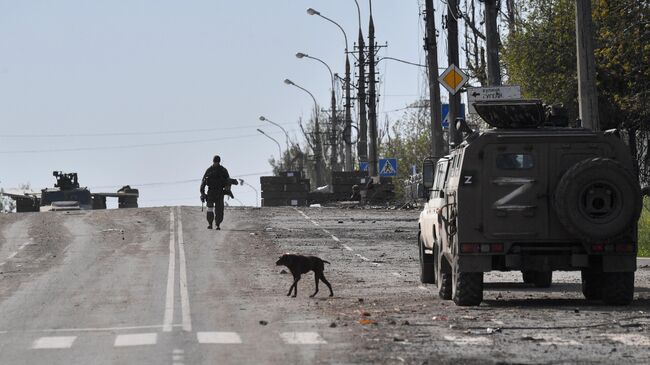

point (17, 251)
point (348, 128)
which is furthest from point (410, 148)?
point (17, 251)

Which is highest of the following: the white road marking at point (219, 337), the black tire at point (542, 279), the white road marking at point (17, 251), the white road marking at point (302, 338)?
the white road marking at point (17, 251)

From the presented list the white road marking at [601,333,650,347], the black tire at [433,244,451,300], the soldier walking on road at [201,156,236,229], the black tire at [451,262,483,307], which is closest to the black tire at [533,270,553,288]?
the black tire at [433,244,451,300]

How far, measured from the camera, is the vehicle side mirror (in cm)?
2026

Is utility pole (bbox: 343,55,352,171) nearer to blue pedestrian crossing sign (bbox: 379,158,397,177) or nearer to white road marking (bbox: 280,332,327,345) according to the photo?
blue pedestrian crossing sign (bbox: 379,158,397,177)

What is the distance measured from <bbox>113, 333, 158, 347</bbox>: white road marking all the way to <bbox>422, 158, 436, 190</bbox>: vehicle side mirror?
653 cm

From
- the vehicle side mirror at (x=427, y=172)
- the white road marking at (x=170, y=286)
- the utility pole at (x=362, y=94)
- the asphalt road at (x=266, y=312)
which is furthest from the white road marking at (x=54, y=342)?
the utility pole at (x=362, y=94)

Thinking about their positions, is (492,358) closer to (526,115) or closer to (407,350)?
(407,350)

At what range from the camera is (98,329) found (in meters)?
15.7

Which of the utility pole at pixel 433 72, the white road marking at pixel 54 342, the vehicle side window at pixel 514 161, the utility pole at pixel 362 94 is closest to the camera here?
the white road marking at pixel 54 342

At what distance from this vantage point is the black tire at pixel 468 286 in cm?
1756

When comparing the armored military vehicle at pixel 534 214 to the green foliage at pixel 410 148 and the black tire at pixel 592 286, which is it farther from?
the green foliage at pixel 410 148

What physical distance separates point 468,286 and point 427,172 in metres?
3.06

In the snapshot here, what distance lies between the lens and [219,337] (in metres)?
14.4

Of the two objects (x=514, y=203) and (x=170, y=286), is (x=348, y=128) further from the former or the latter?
(x=514, y=203)
